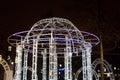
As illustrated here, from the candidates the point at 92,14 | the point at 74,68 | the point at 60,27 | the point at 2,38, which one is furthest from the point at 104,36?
the point at 2,38

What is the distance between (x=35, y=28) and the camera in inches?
803

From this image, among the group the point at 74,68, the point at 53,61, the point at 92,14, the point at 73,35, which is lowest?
the point at 74,68

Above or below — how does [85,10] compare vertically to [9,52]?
above

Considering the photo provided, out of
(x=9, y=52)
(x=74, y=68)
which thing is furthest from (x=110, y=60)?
(x=9, y=52)

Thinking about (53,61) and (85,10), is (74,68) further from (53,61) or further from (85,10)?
(53,61)

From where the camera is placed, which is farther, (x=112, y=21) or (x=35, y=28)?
(x=112, y=21)

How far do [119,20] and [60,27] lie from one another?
23.4ft

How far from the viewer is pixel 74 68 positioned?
5397cm

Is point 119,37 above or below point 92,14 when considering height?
below

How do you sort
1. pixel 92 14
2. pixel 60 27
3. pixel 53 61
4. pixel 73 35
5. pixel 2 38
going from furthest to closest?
pixel 2 38 → pixel 92 14 → pixel 73 35 → pixel 60 27 → pixel 53 61

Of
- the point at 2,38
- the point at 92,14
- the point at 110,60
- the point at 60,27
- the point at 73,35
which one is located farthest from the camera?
the point at 2,38

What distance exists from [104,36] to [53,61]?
28.8ft

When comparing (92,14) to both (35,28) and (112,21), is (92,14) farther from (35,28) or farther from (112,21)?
(35,28)

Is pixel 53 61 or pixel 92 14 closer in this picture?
pixel 53 61
